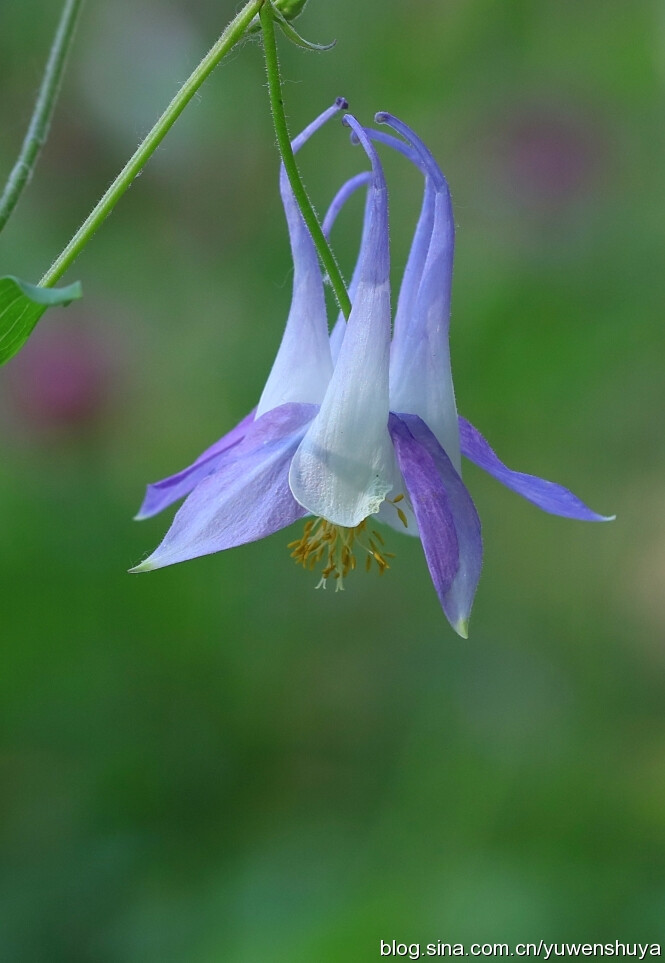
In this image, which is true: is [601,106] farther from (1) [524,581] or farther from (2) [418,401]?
(2) [418,401]

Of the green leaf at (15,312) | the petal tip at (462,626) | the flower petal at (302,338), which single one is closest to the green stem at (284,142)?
the flower petal at (302,338)

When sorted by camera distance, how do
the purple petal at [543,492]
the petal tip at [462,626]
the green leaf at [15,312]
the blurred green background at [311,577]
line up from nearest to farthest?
the green leaf at [15,312] → the petal tip at [462,626] → the purple petal at [543,492] → the blurred green background at [311,577]

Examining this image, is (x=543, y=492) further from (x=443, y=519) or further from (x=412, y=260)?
(x=412, y=260)

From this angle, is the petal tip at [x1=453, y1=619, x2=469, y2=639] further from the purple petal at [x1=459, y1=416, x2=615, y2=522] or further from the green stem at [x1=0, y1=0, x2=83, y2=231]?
the green stem at [x1=0, y1=0, x2=83, y2=231]

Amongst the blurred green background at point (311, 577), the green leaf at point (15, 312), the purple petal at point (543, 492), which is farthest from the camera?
the blurred green background at point (311, 577)

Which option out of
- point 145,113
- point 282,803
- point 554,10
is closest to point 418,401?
point 282,803

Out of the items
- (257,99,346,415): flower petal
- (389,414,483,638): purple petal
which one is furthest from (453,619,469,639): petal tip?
(257,99,346,415): flower petal

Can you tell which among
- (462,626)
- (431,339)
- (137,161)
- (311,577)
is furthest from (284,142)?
(311,577)

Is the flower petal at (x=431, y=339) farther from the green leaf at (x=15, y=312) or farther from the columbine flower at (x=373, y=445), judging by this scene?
the green leaf at (x=15, y=312)
